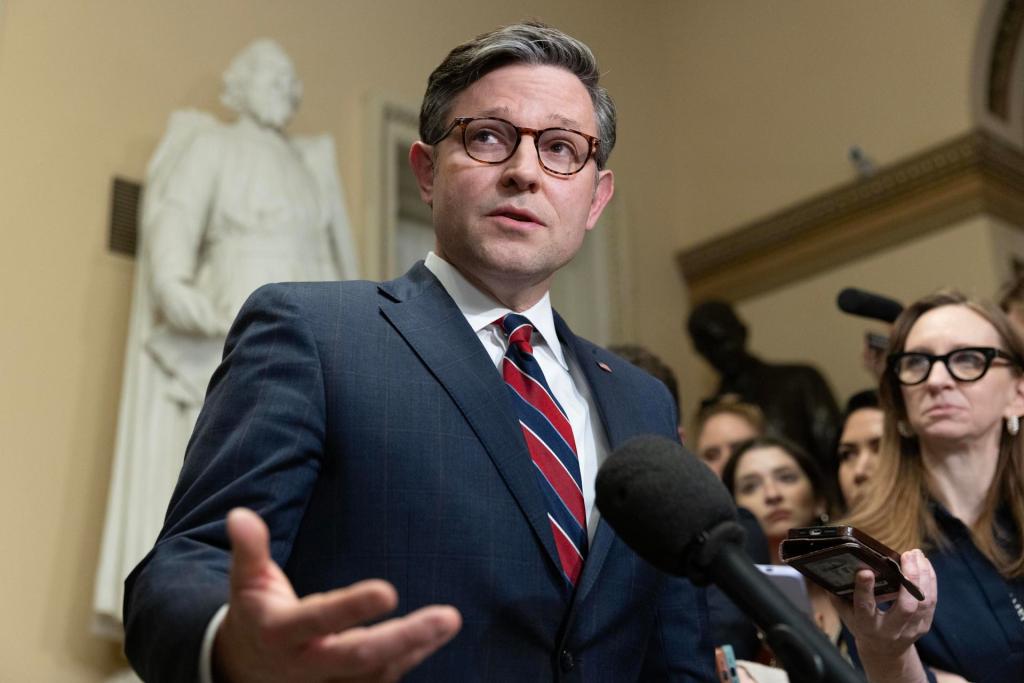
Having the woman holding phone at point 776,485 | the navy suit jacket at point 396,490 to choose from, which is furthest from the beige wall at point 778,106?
the navy suit jacket at point 396,490

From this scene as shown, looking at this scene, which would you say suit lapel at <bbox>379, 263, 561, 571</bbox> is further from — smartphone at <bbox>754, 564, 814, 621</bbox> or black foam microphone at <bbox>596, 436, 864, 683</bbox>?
smartphone at <bbox>754, 564, 814, 621</bbox>

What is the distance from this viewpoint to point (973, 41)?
7.43 metres

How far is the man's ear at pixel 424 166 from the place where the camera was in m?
2.04

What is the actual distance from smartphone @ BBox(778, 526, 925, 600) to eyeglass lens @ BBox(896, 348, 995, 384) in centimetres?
110

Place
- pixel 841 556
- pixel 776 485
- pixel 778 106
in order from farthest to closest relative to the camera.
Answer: pixel 778 106 < pixel 776 485 < pixel 841 556

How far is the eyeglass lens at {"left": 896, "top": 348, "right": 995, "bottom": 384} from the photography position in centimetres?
292

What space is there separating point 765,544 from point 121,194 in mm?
3779

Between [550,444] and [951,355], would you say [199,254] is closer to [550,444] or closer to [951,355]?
[951,355]

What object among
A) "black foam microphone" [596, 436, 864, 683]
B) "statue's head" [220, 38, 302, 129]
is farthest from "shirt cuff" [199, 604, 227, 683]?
"statue's head" [220, 38, 302, 129]

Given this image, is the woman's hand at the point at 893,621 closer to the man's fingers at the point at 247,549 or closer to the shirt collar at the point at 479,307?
the shirt collar at the point at 479,307

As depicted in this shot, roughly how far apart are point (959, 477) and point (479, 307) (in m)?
1.51

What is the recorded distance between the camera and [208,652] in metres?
1.24

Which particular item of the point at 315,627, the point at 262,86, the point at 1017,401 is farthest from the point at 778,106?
the point at 315,627

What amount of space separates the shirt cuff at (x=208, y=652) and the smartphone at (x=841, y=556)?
0.92m
